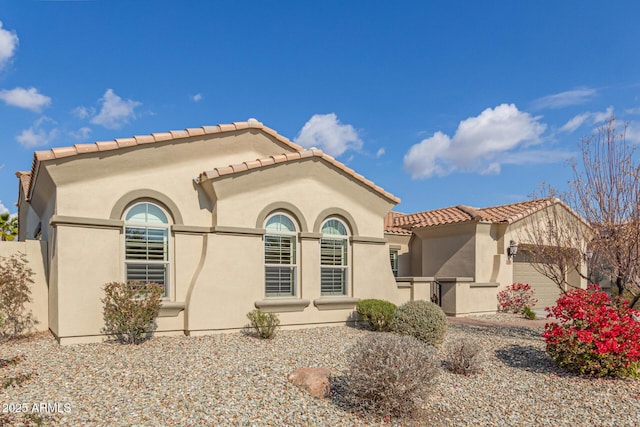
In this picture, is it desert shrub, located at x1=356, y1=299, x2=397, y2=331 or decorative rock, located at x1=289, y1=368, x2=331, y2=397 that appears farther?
desert shrub, located at x1=356, y1=299, x2=397, y2=331

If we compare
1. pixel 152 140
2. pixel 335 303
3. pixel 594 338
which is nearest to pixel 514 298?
pixel 335 303

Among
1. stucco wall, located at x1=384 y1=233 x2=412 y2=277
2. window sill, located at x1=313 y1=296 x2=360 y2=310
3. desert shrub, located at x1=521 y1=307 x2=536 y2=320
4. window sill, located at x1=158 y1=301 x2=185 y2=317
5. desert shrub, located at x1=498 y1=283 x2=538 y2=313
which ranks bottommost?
desert shrub, located at x1=521 y1=307 x2=536 y2=320

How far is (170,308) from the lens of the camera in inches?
444

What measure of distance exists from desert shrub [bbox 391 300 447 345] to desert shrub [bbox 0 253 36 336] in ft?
29.8

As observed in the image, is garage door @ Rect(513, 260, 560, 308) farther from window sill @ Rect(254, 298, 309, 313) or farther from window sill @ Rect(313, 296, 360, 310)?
window sill @ Rect(254, 298, 309, 313)

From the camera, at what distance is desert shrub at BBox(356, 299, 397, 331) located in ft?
41.4

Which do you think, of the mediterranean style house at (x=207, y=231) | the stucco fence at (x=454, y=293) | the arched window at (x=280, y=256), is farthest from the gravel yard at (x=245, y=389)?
the stucco fence at (x=454, y=293)

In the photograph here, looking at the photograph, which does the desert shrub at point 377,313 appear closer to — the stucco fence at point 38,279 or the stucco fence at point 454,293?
the stucco fence at point 454,293

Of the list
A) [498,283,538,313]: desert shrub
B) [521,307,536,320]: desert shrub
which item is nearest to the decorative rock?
[521,307,536,320]: desert shrub

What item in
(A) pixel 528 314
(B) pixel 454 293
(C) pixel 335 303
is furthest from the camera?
(A) pixel 528 314

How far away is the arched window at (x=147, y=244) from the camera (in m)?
11.1

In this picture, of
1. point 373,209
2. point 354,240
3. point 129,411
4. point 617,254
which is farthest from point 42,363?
point 617,254

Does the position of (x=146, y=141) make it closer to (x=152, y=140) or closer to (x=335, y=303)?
(x=152, y=140)

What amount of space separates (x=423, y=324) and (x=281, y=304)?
3.82m
